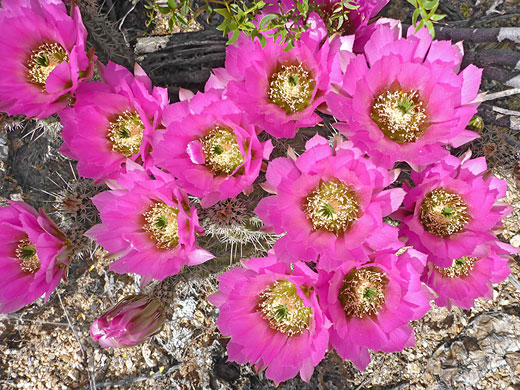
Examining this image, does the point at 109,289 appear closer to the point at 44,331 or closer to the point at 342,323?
the point at 44,331

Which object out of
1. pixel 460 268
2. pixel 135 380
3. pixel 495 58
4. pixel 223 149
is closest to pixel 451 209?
pixel 460 268

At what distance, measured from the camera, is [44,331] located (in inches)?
72.9

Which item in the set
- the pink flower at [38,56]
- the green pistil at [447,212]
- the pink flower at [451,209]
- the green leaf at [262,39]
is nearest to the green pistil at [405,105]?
the pink flower at [451,209]

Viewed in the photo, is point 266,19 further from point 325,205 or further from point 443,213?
point 443,213

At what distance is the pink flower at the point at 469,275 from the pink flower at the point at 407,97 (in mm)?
333

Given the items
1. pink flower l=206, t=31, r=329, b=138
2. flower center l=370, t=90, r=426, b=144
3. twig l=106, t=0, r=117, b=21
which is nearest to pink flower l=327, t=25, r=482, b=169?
flower center l=370, t=90, r=426, b=144

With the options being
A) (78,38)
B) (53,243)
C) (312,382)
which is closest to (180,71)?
(78,38)

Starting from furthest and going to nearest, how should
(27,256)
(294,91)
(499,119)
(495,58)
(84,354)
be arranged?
1. (84,354)
2. (499,119)
3. (495,58)
4. (27,256)
5. (294,91)

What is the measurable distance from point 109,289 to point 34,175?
642 mm

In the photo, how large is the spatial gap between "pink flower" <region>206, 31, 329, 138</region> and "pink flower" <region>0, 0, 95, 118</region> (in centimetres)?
39

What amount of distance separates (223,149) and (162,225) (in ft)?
0.96

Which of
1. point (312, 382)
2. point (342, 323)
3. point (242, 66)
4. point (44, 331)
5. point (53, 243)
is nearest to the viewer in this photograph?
point (342, 323)

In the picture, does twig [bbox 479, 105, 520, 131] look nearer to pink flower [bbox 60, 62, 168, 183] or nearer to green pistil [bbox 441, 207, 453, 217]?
green pistil [bbox 441, 207, 453, 217]

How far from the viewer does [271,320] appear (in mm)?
1177
